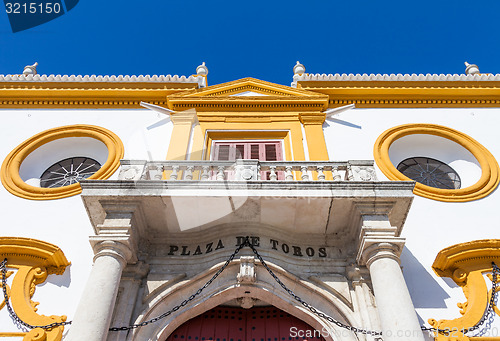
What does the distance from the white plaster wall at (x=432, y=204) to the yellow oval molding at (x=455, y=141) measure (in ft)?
0.50

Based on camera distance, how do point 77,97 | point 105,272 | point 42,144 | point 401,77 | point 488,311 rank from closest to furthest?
point 105,272
point 488,311
point 42,144
point 77,97
point 401,77

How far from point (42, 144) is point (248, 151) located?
5024 mm

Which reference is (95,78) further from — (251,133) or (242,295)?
(242,295)

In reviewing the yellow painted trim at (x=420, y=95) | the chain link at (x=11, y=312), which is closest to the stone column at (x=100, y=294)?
the chain link at (x=11, y=312)

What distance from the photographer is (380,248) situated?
814 cm

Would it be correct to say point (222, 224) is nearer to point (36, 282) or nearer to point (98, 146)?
point (36, 282)

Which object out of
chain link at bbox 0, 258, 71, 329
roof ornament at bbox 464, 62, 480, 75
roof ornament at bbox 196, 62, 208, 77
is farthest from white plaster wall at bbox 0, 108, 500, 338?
roof ornament at bbox 196, 62, 208, 77

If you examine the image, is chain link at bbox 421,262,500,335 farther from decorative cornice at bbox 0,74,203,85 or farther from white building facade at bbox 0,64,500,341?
decorative cornice at bbox 0,74,203,85

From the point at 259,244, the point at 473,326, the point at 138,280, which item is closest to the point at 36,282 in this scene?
the point at 138,280

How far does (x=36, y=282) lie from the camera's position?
9.13 m

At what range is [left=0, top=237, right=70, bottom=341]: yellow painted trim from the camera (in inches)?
342

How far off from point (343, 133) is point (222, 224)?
4.73 meters

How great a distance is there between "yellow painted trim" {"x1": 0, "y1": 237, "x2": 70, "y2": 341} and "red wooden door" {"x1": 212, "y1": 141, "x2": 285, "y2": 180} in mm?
4275

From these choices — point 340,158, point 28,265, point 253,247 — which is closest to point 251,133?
point 340,158
